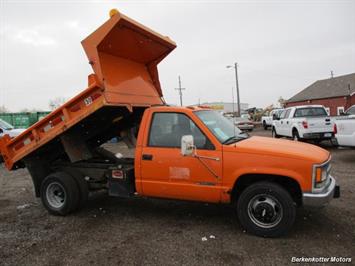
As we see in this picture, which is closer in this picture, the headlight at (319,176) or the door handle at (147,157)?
the headlight at (319,176)

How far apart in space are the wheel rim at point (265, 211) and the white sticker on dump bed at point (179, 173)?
3.25 ft

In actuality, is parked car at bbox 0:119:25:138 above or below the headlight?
above

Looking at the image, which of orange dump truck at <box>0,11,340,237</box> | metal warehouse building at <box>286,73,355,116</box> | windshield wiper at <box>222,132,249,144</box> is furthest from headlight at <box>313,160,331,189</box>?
metal warehouse building at <box>286,73,355,116</box>

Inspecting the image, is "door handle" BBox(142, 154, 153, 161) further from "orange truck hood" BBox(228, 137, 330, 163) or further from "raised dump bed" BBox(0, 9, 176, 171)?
"orange truck hood" BBox(228, 137, 330, 163)

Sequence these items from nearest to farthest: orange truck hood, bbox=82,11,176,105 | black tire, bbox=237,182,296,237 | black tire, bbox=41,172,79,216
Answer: black tire, bbox=237,182,296,237 < orange truck hood, bbox=82,11,176,105 < black tire, bbox=41,172,79,216

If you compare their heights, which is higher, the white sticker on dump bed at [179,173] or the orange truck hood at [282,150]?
the orange truck hood at [282,150]

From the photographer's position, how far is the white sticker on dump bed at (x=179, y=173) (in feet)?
14.7

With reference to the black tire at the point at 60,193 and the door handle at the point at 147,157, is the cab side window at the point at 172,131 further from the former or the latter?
the black tire at the point at 60,193

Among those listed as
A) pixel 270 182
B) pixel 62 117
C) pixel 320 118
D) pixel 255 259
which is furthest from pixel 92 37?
pixel 320 118

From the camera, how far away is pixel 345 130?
9.44m

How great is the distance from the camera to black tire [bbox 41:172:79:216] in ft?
17.4

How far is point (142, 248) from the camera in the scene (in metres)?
4.02

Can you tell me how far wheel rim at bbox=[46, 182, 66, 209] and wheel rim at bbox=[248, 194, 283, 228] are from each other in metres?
3.37

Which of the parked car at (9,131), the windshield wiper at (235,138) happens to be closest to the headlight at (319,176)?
the windshield wiper at (235,138)
